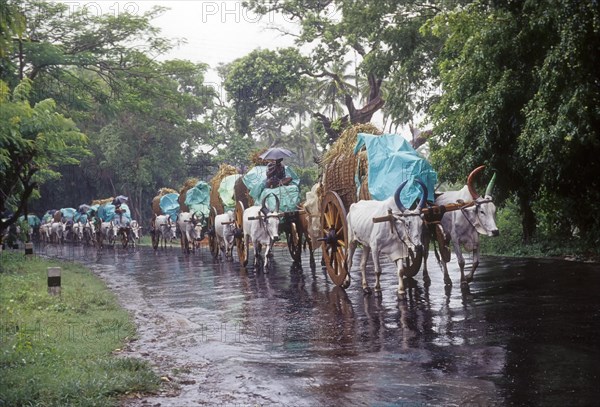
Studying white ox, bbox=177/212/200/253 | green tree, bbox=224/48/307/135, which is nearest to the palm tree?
green tree, bbox=224/48/307/135

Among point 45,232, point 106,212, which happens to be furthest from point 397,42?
point 45,232

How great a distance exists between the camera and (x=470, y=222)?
1197cm

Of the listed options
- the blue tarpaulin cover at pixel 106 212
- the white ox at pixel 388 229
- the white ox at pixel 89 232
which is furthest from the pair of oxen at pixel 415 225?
the white ox at pixel 89 232

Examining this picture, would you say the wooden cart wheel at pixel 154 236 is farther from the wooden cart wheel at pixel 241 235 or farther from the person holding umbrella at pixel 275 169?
the person holding umbrella at pixel 275 169

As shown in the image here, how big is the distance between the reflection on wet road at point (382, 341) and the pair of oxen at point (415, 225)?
648mm

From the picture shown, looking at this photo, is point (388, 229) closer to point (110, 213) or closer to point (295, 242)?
point (295, 242)

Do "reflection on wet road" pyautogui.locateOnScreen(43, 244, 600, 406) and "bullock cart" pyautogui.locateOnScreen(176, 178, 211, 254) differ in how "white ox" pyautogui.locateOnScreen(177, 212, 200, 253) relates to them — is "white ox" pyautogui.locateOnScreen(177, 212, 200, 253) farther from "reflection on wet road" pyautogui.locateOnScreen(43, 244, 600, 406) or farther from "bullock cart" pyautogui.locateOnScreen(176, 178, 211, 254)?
"reflection on wet road" pyautogui.locateOnScreen(43, 244, 600, 406)

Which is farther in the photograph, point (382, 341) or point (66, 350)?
point (382, 341)

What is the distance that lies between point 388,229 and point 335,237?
212 cm

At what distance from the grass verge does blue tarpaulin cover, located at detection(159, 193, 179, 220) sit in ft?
55.8

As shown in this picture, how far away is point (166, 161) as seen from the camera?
142 ft

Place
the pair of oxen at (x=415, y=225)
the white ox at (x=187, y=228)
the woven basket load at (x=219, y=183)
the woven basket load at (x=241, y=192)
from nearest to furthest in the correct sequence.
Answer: the pair of oxen at (x=415, y=225)
the woven basket load at (x=241, y=192)
the woven basket load at (x=219, y=183)
the white ox at (x=187, y=228)

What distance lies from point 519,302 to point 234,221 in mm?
11809

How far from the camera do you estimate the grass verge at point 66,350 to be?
5974 millimetres
